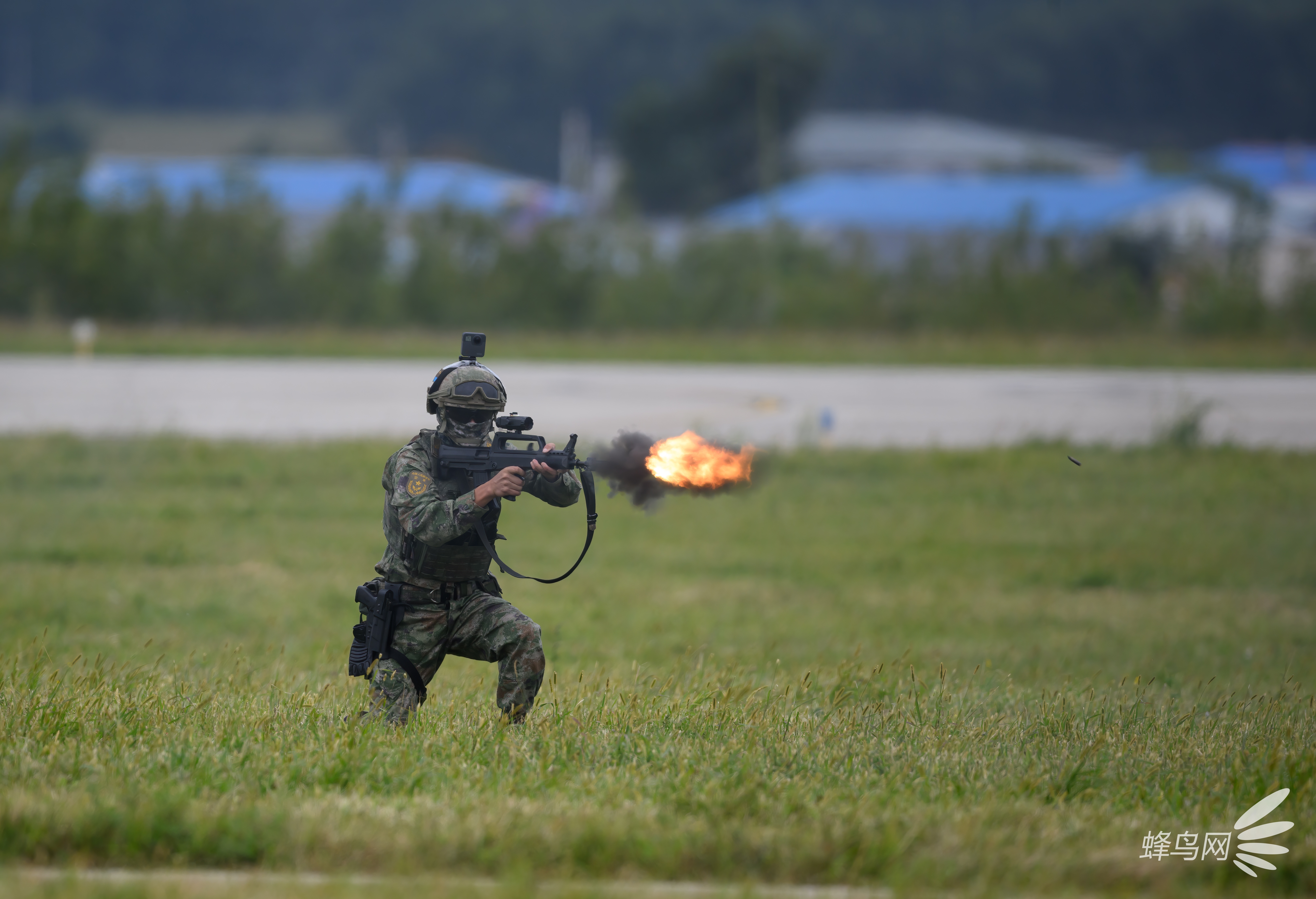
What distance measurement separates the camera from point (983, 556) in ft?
43.5

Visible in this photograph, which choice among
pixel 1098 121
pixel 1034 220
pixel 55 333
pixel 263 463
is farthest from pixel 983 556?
pixel 1098 121

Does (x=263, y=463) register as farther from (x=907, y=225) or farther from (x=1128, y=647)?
(x=907, y=225)

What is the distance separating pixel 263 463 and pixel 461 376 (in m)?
12.0

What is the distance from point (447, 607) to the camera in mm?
5785

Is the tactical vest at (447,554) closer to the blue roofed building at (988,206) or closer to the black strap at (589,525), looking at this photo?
the black strap at (589,525)

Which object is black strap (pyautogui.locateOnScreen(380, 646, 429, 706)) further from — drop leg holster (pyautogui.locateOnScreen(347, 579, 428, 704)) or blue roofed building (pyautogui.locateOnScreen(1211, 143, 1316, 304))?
blue roofed building (pyautogui.locateOnScreen(1211, 143, 1316, 304))

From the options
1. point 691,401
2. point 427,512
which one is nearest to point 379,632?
point 427,512

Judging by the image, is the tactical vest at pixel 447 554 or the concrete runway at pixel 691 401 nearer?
the tactical vest at pixel 447 554

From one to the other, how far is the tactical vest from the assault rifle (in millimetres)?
36

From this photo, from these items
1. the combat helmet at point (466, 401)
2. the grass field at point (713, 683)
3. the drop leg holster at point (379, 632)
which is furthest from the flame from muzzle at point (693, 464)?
the drop leg holster at point (379, 632)

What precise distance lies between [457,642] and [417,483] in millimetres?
737

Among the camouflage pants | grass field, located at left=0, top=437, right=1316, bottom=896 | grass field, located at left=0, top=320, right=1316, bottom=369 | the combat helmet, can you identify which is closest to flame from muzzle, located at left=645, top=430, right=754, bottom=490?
the combat helmet

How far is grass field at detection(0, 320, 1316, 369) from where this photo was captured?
3155 cm

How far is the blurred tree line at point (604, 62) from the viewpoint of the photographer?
129 m
